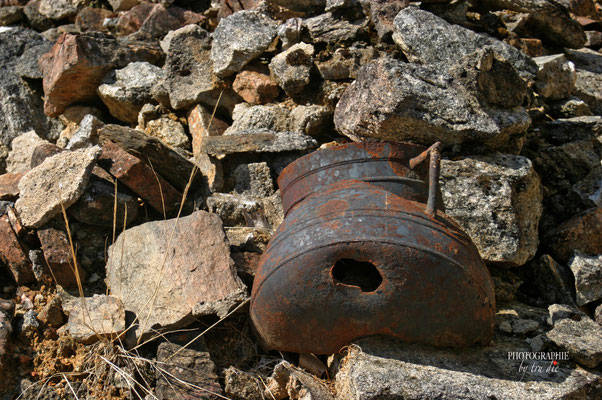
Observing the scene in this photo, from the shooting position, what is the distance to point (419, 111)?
3426 millimetres

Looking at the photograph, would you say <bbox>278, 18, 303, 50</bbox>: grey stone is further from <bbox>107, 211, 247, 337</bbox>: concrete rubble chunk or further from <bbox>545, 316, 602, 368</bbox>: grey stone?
<bbox>545, 316, 602, 368</bbox>: grey stone

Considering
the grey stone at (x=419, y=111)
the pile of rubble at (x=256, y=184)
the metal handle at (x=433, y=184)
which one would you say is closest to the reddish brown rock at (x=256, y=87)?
the pile of rubble at (x=256, y=184)

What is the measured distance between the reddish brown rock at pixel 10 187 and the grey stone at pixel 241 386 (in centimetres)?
187

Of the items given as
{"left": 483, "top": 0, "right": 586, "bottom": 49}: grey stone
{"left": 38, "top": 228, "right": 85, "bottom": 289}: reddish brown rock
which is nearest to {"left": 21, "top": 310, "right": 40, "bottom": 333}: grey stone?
{"left": 38, "top": 228, "right": 85, "bottom": 289}: reddish brown rock

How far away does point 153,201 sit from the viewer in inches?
147

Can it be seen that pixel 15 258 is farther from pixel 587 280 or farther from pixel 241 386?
pixel 587 280

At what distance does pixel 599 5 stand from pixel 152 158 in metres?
4.86

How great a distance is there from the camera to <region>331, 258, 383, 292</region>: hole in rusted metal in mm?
2588

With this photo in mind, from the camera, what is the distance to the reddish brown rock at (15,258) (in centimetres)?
337

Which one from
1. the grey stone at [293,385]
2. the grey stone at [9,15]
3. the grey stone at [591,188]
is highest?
the grey stone at [9,15]

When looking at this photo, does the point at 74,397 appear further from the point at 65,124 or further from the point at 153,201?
the point at 65,124

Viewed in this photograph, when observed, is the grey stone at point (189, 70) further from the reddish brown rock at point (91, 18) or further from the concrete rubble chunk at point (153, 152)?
the reddish brown rock at point (91, 18)

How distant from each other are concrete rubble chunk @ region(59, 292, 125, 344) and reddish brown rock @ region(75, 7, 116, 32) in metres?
3.72

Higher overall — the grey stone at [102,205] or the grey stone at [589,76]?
the grey stone at [589,76]
